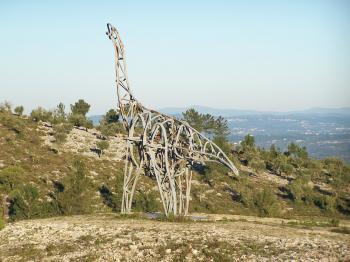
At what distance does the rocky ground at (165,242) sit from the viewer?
883 inches

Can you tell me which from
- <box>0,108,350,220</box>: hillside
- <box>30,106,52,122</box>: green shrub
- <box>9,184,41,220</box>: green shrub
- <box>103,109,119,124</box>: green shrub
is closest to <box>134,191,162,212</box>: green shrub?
<box>0,108,350,220</box>: hillside

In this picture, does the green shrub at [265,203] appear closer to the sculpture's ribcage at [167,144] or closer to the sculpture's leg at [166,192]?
the sculpture's ribcage at [167,144]

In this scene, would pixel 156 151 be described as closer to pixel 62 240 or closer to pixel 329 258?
pixel 62 240

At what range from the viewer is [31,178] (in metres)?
51.7

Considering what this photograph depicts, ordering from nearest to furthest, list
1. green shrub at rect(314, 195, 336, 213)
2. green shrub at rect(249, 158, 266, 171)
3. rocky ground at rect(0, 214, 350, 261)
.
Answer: rocky ground at rect(0, 214, 350, 261), green shrub at rect(314, 195, 336, 213), green shrub at rect(249, 158, 266, 171)

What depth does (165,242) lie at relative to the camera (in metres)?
24.3

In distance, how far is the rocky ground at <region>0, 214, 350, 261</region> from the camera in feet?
73.6

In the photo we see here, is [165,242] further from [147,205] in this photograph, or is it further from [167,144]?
[147,205]

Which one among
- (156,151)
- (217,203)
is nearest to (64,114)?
(217,203)

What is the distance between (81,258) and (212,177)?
44.6 m

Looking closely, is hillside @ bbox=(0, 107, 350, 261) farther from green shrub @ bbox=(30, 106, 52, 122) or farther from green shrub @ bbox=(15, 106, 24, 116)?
green shrub @ bbox=(15, 106, 24, 116)

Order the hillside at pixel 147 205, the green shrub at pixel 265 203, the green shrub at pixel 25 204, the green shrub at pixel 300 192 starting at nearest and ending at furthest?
1. the hillside at pixel 147 205
2. the green shrub at pixel 25 204
3. the green shrub at pixel 265 203
4. the green shrub at pixel 300 192

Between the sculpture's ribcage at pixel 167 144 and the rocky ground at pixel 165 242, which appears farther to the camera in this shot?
the sculpture's ribcage at pixel 167 144

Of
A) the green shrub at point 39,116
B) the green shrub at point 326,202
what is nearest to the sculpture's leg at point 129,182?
the green shrub at point 326,202
